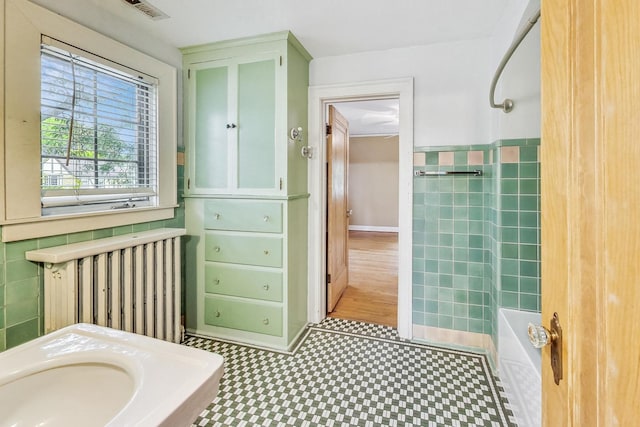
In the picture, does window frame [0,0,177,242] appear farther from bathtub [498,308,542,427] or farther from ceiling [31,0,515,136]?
bathtub [498,308,542,427]

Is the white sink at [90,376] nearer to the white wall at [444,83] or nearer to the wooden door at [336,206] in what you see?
the wooden door at [336,206]

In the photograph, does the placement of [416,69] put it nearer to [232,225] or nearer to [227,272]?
[232,225]

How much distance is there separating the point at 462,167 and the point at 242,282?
1.87m

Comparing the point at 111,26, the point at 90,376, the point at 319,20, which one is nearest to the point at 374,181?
the point at 319,20


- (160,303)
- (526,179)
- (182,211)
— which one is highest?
(526,179)

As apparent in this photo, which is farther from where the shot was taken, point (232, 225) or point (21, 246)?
point (232, 225)

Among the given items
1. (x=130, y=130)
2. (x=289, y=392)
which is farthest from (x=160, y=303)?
(x=130, y=130)

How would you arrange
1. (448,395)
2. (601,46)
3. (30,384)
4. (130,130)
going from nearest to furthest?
(601,46) < (30,384) < (448,395) < (130,130)

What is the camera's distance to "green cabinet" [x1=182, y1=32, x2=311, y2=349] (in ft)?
7.18

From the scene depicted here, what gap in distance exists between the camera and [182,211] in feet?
8.03

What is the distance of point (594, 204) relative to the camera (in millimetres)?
451

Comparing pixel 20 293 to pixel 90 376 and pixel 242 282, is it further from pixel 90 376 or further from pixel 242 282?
pixel 242 282

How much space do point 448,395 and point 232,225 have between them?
1797 mm

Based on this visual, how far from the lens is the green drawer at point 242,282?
2.25 meters
